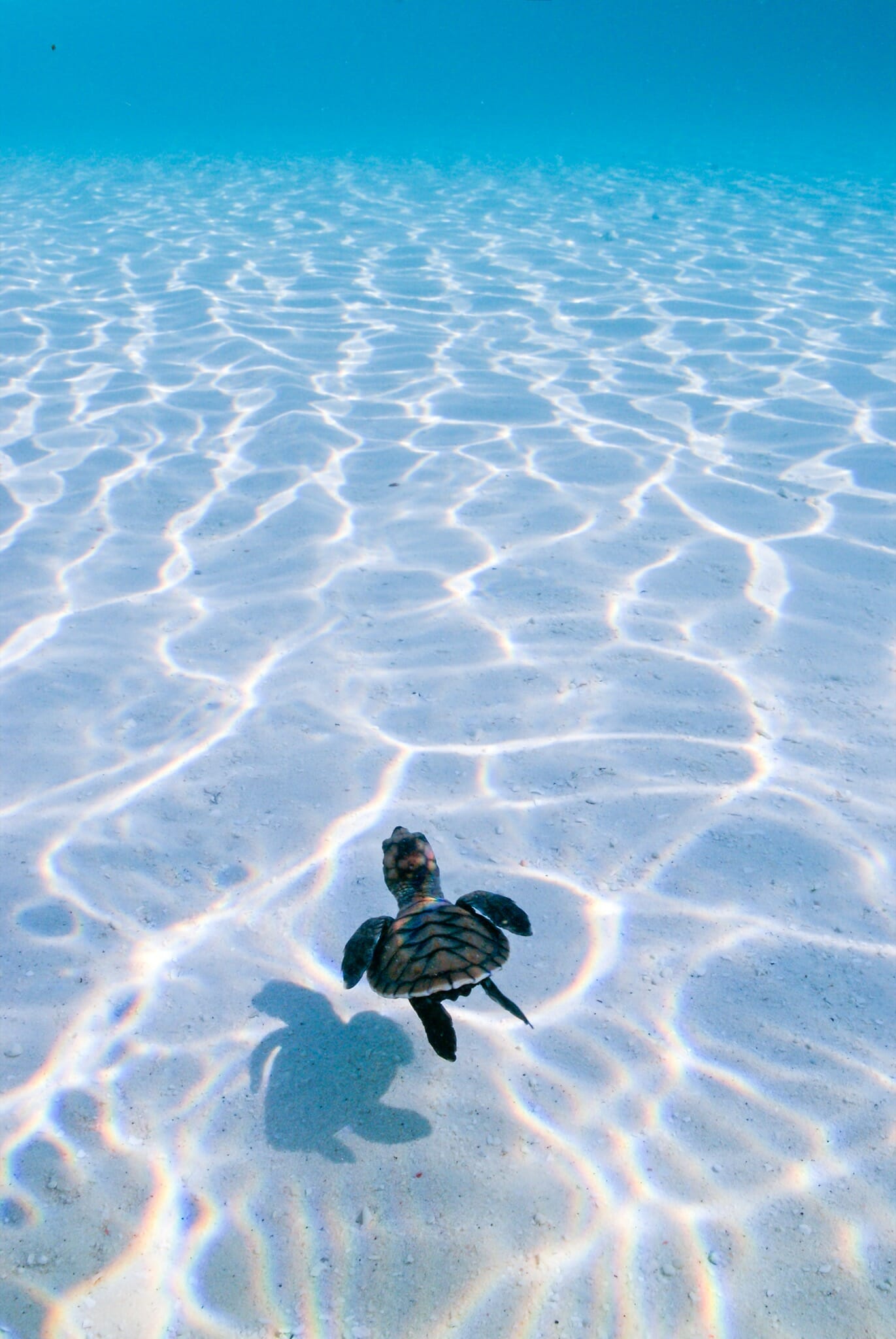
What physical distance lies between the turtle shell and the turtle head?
0.19m

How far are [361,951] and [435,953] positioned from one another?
262 millimetres

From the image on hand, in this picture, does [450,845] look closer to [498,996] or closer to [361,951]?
[361,951]

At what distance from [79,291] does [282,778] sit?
32.8ft

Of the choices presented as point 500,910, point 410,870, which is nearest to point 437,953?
point 500,910

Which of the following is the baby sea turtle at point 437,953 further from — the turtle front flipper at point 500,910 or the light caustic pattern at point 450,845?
the light caustic pattern at point 450,845

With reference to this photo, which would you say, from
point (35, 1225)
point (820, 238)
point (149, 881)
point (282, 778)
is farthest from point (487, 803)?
point (820, 238)

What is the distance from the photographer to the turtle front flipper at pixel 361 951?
2.14 meters

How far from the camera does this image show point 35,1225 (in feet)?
6.52

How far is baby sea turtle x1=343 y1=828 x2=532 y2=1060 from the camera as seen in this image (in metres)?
1.98

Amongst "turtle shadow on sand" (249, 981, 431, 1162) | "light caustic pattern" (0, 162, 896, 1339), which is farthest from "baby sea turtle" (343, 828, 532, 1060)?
"light caustic pattern" (0, 162, 896, 1339)

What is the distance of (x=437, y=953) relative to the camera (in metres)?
2.01

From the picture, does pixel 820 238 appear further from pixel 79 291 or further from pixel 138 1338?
pixel 138 1338

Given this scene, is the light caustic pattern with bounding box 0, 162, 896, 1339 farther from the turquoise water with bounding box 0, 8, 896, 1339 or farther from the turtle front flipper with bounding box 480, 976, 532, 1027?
the turtle front flipper with bounding box 480, 976, 532, 1027

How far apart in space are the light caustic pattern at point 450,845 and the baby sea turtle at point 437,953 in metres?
0.43
